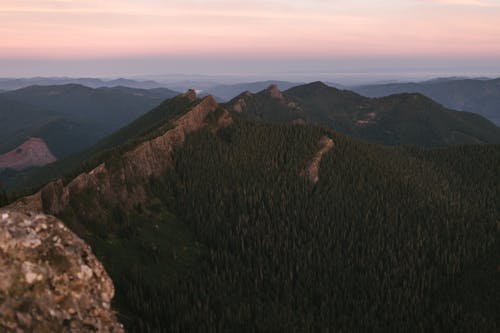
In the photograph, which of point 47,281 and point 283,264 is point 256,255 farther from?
point 47,281

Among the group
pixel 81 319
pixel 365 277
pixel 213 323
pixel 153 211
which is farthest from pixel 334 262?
pixel 81 319

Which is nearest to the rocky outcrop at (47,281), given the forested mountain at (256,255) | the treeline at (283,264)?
the treeline at (283,264)

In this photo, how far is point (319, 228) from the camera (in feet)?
606

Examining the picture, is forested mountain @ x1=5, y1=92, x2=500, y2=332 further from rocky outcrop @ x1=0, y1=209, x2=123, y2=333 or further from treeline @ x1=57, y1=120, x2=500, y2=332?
rocky outcrop @ x1=0, y1=209, x2=123, y2=333

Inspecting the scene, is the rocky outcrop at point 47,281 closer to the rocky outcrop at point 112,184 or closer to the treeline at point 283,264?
the treeline at point 283,264

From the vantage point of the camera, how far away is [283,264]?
6166 inches

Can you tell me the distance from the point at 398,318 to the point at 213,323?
6961 centimetres

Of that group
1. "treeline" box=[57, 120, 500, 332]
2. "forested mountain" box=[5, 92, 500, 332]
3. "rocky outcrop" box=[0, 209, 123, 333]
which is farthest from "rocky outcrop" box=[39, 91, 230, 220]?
"rocky outcrop" box=[0, 209, 123, 333]

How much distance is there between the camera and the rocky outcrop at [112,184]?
382 feet

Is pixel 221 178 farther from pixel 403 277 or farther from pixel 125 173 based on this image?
pixel 403 277

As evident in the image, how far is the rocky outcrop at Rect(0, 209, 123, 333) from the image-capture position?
3109cm

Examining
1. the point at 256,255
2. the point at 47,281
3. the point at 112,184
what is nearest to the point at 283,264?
the point at 256,255

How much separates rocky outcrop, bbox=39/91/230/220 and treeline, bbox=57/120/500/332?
6.42 m

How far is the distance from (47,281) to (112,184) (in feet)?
392
